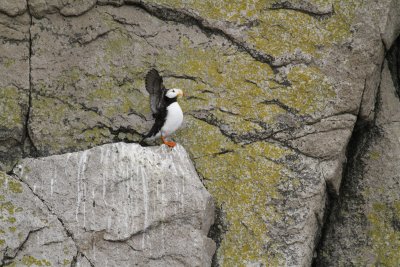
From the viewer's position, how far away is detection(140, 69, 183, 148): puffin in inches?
334

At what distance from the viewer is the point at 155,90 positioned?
8.70 metres

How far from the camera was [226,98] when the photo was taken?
9.05m

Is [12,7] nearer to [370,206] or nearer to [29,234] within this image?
[29,234]

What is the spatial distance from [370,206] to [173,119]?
95.7 inches

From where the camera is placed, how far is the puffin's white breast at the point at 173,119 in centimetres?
847

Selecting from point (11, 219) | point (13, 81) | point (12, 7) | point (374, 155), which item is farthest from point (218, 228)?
point (12, 7)

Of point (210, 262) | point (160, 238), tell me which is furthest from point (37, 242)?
point (210, 262)

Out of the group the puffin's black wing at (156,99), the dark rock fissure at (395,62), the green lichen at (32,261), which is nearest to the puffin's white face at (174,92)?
the puffin's black wing at (156,99)

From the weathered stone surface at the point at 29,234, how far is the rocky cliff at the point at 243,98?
2.09 feet

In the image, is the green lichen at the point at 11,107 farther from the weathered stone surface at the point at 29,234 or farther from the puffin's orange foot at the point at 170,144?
the puffin's orange foot at the point at 170,144

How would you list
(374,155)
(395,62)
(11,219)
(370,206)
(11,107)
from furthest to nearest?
(395,62), (374,155), (370,206), (11,107), (11,219)

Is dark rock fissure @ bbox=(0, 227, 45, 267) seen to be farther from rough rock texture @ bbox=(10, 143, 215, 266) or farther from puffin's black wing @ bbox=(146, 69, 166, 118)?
puffin's black wing @ bbox=(146, 69, 166, 118)

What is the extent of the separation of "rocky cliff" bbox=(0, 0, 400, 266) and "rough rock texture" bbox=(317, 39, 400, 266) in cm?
1

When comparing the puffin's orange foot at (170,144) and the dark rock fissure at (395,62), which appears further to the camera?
the dark rock fissure at (395,62)
